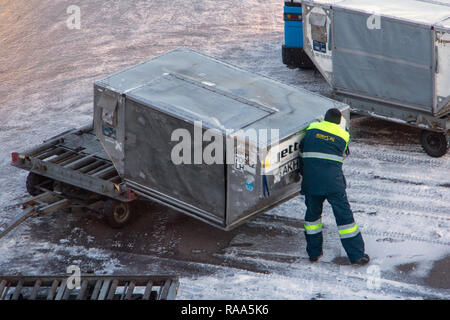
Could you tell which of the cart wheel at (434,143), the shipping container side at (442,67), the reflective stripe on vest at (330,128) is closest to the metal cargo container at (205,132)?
the reflective stripe on vest at (330,128)

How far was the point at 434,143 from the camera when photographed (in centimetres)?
1011

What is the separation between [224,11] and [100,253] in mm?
8613

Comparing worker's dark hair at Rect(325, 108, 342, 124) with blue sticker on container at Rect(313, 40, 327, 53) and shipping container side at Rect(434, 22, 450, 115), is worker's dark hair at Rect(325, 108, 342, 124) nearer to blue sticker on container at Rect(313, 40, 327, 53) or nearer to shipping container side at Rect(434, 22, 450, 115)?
shipping container side at Rect(434, 22, 450, 115)

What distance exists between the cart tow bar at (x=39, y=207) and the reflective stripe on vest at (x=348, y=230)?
3169mm

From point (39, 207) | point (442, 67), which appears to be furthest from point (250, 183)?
point (442, 67)

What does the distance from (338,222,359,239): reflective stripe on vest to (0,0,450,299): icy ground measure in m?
0.37

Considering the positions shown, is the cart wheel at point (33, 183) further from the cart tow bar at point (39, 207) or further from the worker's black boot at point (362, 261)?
the worker's black boot at point (362, 261)

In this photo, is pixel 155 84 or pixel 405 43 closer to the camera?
pixel 155 84

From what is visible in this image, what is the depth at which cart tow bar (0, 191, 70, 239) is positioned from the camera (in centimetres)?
826

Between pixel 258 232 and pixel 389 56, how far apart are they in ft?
9.97

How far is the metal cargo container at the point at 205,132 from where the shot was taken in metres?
7.58

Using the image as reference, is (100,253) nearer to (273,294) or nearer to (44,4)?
(273,294)

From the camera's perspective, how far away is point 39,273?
8188 millimetres
